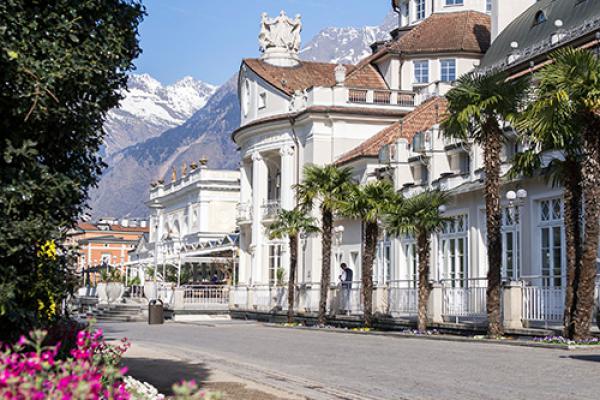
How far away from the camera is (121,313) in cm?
5081

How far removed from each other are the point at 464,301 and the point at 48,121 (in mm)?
19995

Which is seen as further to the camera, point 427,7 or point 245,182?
point 245,182

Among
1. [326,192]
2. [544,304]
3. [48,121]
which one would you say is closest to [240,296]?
[326,192]

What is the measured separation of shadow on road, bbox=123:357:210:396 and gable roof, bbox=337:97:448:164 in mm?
26931

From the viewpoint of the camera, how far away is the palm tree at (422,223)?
90.6ft

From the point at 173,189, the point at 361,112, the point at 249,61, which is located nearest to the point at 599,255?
the point at 361,112

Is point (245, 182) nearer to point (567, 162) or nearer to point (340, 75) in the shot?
point (340, 75)

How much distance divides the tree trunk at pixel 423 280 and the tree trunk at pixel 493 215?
3.35m

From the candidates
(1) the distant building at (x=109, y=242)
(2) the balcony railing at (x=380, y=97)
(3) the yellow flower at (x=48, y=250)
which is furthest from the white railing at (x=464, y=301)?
(1) the distant building at (x=109, y=242)

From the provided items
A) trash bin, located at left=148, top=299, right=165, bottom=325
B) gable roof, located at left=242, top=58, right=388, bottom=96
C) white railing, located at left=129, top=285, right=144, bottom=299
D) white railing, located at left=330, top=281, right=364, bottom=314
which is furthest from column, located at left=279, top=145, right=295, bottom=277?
white railing, located at left=330, top=281, right=364, bottom=314

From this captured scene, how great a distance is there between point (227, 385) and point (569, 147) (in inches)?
453

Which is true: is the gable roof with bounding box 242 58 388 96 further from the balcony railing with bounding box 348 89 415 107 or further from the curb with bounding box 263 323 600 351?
the curb with bounding box 263 323 600 351

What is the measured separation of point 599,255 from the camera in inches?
1003

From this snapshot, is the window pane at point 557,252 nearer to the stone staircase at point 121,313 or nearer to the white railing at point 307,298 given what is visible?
the white railing at point 307,298
